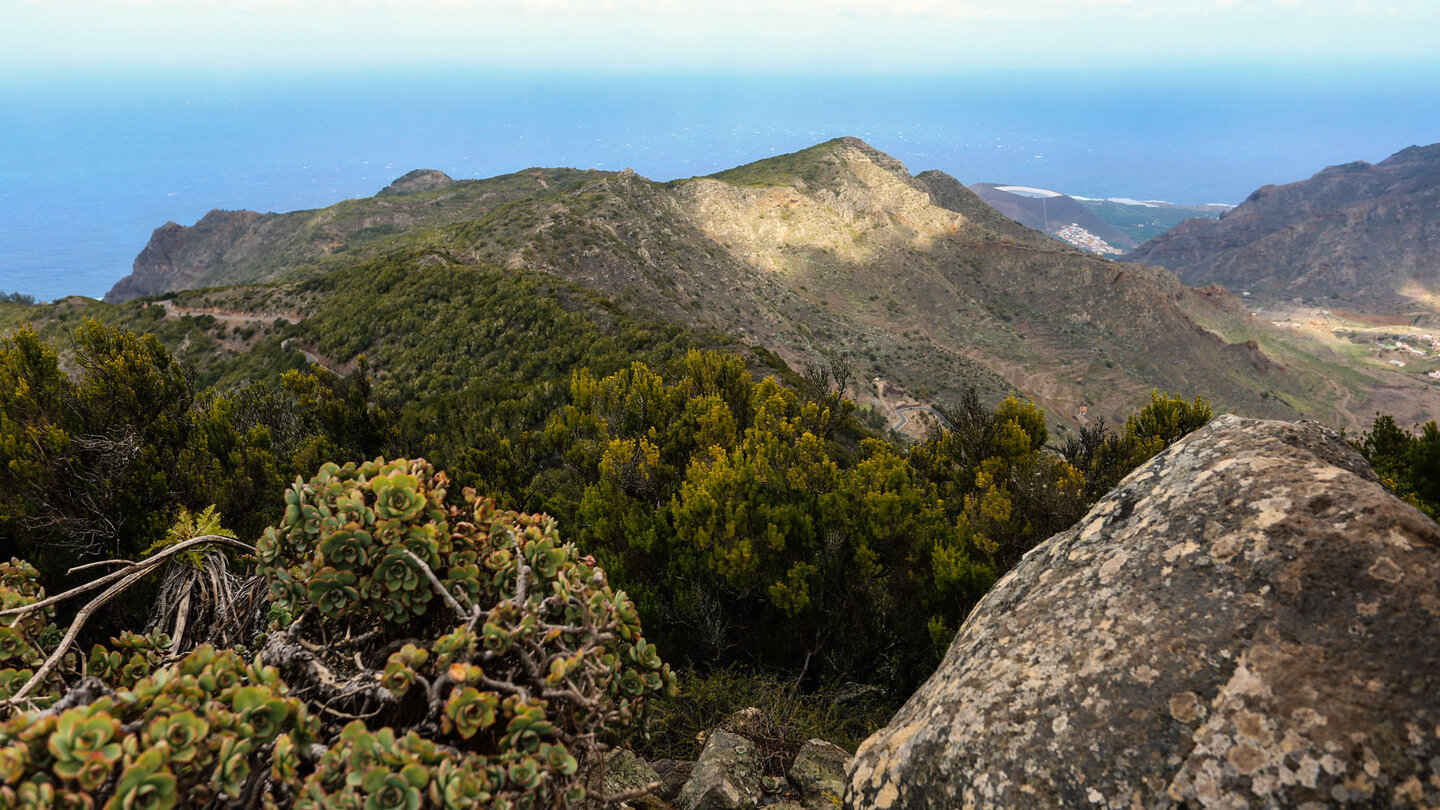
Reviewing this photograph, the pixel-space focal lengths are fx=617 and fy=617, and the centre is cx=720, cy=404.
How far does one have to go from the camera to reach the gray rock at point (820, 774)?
4.35 m

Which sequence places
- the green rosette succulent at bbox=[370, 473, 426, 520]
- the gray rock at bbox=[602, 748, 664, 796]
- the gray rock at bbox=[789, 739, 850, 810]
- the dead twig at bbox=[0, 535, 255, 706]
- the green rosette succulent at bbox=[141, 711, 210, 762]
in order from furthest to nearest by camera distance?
the gray rock at bbox=[789, 739, 850, 810]
the gray rock at bbox=[602, 748, 664, 796]
the green rosette succulent at bbox=[370, 473, 426, 520]
the dead twig at bbox=[0, 535, 255, 706]
the green rosette succulent at bbox=[141, 711, 210, 762]

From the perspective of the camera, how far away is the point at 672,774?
15.7 feet

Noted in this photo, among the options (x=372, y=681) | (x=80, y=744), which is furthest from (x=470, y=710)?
(x=80, y=744)

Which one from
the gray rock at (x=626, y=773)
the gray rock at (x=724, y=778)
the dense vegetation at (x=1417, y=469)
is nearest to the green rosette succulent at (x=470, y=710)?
the gray rock at (x=626, y=773)

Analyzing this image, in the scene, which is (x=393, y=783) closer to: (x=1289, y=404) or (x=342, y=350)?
(x=342, y=350)

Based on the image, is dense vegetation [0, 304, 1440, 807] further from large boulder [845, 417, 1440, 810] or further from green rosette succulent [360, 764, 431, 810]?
large boulder [845, 417, 1440, 810]

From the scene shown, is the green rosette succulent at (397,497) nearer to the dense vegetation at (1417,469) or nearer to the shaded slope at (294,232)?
the dense vegetation at (1417,469)

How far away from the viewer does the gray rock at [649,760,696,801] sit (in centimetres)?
440

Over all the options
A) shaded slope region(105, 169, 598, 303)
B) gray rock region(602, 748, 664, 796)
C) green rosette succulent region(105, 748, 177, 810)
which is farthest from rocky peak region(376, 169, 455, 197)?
green rosette succulent region(105, 748, 177, 810)

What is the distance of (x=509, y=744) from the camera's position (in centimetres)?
233

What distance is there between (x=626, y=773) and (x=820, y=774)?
4.78 feet

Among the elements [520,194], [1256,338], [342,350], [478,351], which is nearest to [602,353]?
[478,351]

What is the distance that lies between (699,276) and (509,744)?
64603mm

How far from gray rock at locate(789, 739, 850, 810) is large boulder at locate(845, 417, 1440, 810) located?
0.81 meters
